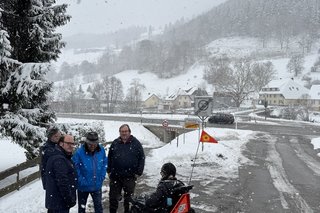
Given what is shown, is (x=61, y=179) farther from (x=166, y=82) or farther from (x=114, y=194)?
(x=166, y=82)

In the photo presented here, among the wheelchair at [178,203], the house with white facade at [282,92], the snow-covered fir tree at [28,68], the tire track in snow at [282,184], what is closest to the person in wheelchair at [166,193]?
the wheelchair at [178,203]

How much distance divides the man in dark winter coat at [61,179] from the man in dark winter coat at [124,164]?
1.88 metres

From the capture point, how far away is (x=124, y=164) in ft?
23.7

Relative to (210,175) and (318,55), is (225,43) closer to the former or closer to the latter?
(318,55)

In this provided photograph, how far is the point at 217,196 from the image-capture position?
997 cm

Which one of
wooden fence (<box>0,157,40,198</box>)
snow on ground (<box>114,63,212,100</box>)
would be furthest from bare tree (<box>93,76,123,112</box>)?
wooden fence (<box>0,157,40,198</box>)

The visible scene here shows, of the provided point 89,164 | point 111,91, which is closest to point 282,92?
point 111,91

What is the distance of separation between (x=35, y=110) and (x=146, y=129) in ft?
93.2

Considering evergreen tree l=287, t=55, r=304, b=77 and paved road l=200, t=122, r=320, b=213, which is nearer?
paved road l=200, t=122, r=320, b=213

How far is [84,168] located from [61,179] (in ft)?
3.82

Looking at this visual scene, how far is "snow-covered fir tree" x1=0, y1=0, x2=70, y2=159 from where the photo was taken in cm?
929

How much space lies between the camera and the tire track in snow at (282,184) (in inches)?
A: 369

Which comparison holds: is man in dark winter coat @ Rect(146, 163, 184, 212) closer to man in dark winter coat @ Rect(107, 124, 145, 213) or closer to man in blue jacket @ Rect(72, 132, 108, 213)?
man in blue jacket @ Rect(72, 132, 108, 213)

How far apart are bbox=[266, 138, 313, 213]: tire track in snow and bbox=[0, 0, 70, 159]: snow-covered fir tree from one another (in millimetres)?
7869
